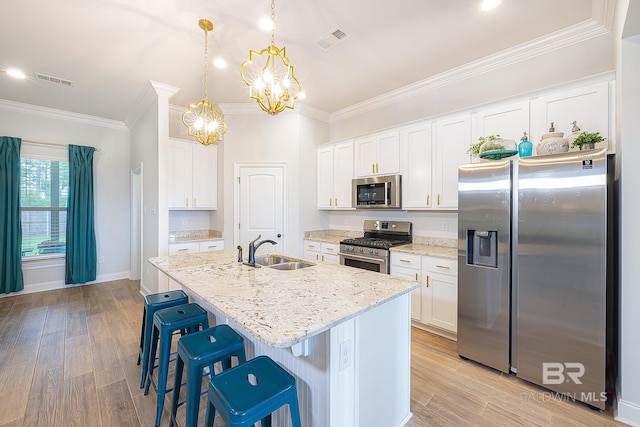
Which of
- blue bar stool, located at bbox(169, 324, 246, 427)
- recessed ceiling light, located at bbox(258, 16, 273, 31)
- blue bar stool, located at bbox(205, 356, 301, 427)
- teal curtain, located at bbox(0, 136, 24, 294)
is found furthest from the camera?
teal curtain, located at bbox(0, 136, 24, 294)

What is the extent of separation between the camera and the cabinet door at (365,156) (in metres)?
3.94

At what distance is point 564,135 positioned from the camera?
2.40 metres

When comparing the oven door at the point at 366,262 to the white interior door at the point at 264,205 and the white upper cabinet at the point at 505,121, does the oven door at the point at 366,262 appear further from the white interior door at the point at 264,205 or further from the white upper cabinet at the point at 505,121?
the white upper cabinet at the point at 505,121

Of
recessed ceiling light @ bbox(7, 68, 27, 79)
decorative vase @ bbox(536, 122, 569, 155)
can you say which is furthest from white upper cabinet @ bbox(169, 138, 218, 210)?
decorative vase @ bbox(536, 122, 569, 155)

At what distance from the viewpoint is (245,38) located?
9.04 ft

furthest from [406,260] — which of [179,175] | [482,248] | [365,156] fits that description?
[179,175]

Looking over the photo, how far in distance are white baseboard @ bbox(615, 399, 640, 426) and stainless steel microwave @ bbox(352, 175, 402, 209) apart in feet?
8.09

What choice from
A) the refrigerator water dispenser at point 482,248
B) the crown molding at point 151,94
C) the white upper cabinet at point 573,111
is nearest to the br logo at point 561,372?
the refrigerator water dispenser at point 482,248

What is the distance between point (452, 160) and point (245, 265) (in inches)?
99.2

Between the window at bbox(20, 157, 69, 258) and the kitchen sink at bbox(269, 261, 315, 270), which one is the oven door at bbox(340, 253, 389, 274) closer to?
the kitchen sink at bbox(269, 261, 315, 270)

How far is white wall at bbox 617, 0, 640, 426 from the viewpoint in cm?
176

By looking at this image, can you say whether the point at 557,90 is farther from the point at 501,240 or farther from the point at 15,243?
the point at 15,243

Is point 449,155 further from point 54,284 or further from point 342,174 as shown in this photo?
point 54,284

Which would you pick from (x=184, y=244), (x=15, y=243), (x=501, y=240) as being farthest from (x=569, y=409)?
(x=15, y=243)
